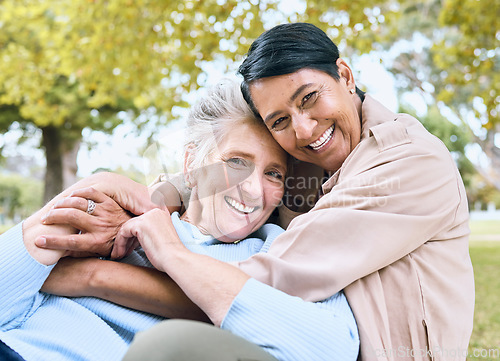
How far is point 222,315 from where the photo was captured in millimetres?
1358

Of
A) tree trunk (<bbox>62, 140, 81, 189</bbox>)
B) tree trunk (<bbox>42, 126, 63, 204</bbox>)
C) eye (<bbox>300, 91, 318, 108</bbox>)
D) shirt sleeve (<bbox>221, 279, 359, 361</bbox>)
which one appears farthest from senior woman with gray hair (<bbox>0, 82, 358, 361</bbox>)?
tree trunk (<bbox>62, 140, 81, 189</bbox>)

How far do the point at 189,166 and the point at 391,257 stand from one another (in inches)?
44.4

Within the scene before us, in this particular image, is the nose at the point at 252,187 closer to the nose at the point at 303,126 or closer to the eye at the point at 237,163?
the eye at the point at 237,163

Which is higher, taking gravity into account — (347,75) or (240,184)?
(347,75)

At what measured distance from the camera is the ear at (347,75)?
2.20m

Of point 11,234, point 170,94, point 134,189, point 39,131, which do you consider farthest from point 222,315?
point 39,131

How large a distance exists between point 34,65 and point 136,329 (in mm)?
10124

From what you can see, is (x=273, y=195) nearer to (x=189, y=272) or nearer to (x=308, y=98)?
(x=308, y=98)

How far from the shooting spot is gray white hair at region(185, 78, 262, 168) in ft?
7.28

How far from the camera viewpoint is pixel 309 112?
6.79 ft

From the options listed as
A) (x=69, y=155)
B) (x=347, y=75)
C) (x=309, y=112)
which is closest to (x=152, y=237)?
(x=309, y=112)

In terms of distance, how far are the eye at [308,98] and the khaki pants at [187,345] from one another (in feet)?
3.84

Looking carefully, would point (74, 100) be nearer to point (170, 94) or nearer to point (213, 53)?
point (170, 94)

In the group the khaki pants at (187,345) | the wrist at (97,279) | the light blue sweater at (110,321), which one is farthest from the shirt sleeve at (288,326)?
the wrist at (97,279)
